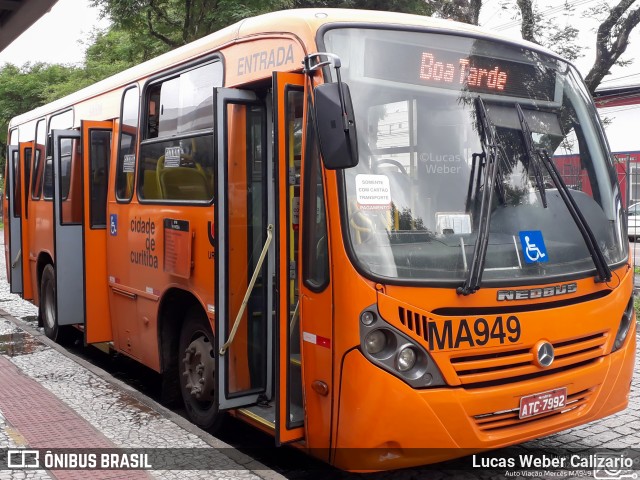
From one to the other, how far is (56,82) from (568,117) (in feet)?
110

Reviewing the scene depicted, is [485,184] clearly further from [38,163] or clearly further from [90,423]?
[38,163]

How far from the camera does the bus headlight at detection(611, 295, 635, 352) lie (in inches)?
185

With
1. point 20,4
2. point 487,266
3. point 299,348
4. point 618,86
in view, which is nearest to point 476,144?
point 487,266

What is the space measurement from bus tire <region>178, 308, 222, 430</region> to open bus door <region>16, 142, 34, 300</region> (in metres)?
5.29

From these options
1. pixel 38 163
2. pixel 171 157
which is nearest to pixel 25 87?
pixel 38 163

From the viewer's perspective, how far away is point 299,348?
4.55 m

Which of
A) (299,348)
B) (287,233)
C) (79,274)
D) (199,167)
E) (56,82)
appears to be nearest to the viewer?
(287,233)

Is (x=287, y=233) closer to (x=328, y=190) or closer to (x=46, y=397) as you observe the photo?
(x=328, y=190)

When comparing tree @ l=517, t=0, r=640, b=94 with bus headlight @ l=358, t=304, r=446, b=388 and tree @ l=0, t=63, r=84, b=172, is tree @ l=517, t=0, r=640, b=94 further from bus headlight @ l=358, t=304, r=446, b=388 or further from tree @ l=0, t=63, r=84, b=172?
tree @ l=0, t=63, r=84, b=172

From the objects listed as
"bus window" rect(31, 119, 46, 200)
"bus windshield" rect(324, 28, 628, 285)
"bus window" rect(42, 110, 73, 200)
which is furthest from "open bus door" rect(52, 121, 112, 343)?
"bus windshield" rect(324, 28, 628, 285)

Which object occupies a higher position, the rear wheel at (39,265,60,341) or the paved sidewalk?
the rear wheel at (39,265,60,341)

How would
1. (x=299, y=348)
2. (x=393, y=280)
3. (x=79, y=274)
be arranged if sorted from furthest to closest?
(x=79, y=274) → (x=299, y=348) → (x=393, y=280)

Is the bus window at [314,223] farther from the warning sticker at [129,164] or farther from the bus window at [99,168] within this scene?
the bus window at [99,168]

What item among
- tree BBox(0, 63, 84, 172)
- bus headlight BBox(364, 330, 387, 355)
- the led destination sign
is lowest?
bus headlight BBox(364, 330, 387, 355)
